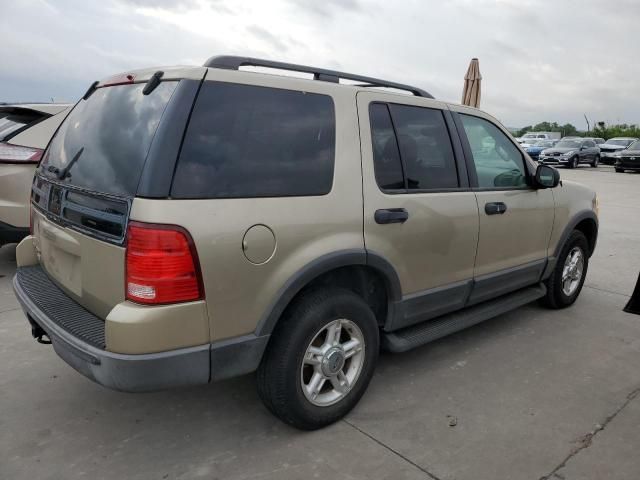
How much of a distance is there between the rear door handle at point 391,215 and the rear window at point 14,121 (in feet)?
13.6

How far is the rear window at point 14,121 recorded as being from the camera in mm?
5039

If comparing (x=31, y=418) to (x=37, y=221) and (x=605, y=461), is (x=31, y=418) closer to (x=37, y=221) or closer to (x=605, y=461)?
(x=37, y=221)

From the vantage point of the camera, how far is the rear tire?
14.5ft

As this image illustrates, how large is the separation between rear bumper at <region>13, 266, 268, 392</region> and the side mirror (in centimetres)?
263

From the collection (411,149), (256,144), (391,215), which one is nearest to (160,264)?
(256,144)

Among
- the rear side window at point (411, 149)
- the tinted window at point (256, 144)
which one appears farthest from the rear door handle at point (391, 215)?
the tinted window at point (256, 144)

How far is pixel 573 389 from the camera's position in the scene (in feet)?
10.4

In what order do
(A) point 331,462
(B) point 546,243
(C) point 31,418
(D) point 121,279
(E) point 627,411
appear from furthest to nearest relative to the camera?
(B) point 546,243, (E) point 627,411, (C) point 31,418, (A) point 331,462, (D) point 121,279

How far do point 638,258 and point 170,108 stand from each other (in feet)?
21.6

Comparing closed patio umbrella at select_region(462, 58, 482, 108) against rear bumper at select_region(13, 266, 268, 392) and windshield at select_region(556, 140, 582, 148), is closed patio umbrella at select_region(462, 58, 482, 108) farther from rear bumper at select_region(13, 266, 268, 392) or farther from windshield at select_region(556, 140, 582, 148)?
windshield at select_region(556, 140, 582, 148)

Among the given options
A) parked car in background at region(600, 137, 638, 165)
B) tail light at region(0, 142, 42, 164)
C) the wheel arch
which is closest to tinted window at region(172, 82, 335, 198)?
the wheel arch

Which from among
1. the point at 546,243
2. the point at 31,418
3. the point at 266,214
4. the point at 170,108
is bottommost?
the point at 31,418

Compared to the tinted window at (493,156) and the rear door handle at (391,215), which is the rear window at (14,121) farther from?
the tinted window at (493,156)

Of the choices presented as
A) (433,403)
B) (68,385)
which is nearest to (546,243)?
(433,403)
